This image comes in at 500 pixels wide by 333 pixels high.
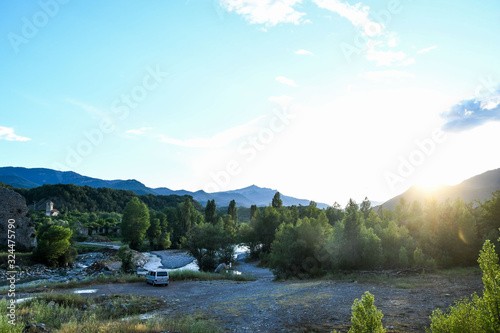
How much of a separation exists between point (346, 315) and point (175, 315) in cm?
854

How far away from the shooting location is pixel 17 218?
4809 centimetres

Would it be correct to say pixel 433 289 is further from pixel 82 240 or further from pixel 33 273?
pixel 82 240

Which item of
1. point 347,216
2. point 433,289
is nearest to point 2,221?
point 347,216

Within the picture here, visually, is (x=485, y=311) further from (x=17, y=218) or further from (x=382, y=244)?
(x=17, y=218)

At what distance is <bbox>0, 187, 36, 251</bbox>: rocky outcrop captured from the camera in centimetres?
4712

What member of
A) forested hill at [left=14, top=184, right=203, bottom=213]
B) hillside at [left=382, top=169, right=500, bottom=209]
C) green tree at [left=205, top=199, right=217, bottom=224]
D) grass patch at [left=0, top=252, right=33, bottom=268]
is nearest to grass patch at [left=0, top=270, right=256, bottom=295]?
grass patch at [left=0, top=252, right=33, bottom=268]

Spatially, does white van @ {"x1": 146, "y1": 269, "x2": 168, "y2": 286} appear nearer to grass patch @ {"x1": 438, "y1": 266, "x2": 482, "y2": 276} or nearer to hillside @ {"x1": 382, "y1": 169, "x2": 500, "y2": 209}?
grass patch @ {"x1": 438, "y1": 266, "x2": 482, "y2": 276}

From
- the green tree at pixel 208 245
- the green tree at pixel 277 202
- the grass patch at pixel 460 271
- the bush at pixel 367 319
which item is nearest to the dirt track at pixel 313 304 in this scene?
the grass patch at pixel 460 271

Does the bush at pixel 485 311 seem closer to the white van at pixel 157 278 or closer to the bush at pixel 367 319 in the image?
the bush at pixel 367 319

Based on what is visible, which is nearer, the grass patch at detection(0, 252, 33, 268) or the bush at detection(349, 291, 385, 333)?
the bush at detection(349, 291, 385, 333)

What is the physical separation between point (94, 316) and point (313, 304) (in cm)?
1105

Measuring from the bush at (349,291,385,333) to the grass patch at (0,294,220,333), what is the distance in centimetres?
729

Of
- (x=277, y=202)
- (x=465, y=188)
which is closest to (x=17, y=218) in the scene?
(x=277, y=202)

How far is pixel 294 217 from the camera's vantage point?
6975 centimetres
